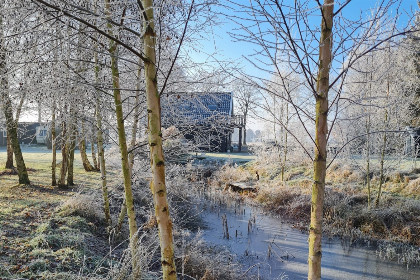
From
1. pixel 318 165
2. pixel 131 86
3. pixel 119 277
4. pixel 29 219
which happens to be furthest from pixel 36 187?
pixel 318 165

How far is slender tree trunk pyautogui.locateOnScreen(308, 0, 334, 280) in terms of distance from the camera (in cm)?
178

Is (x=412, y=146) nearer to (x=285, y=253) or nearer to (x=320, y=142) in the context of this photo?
(x=285, y=253)

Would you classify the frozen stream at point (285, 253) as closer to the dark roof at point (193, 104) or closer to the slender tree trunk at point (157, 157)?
the dark roof at point (193, 104)

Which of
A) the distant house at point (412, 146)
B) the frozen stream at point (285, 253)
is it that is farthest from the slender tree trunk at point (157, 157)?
the distant house at point (412, 146)

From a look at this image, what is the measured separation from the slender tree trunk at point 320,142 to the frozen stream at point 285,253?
150 inches

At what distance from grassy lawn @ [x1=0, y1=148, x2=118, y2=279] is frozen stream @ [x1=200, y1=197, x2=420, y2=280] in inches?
110

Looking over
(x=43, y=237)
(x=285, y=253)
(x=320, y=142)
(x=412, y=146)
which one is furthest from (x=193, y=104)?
(x=412, y=146)

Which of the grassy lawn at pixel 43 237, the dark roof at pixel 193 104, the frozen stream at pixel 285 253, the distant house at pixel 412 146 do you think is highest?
the dark roof at pixel 193 104

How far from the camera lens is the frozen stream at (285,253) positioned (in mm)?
6117

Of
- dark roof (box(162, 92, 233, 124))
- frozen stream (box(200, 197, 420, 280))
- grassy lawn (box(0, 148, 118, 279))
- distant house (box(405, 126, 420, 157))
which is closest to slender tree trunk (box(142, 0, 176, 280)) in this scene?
grassy lawn (box(0, 148, 118, 279))

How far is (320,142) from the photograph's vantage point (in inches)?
71.2

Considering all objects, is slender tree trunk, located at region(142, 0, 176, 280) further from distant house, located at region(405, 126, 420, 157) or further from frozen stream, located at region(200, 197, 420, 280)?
distant house, located at region(405, 126, 420, 157)

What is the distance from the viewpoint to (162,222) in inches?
68.5

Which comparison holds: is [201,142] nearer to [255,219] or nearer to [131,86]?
[131,86]
